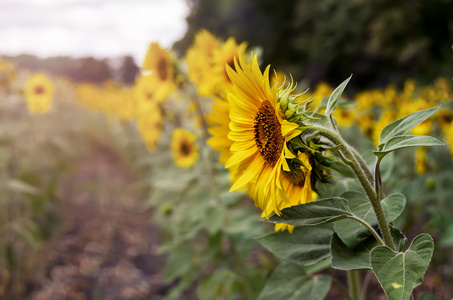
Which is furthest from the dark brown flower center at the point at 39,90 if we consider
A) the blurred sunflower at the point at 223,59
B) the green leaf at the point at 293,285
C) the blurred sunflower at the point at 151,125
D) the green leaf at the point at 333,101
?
the green leaf at the point at 333,101

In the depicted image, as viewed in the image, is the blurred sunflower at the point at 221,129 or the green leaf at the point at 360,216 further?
the blurred sunflower at the point at 221,129

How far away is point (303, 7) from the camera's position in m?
7.78

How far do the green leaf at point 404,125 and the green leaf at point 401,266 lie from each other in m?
0.14

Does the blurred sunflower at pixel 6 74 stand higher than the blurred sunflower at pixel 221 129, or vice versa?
the blurred sunflower at pixel 6 74

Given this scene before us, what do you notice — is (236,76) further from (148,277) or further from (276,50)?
(276,50)

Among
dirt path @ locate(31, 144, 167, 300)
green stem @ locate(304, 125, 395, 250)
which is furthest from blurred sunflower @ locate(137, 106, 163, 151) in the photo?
green stem @ locate(304, 125, 395, 250)

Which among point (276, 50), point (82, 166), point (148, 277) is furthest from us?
point (276, 50)

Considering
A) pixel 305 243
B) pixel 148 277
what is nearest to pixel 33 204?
pixel 148 277

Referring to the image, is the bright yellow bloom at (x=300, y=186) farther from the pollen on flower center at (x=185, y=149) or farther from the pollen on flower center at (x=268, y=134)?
the pollen on flower center at (x=185, y=149)

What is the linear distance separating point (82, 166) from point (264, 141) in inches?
178

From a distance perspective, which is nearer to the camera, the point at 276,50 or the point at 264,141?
the point at 264,141

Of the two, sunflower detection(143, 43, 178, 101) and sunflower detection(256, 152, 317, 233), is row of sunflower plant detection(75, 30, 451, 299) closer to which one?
sunflower detection(256, 152, 317, 233)

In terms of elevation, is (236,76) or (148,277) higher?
(236,76)

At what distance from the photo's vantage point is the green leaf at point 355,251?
576 mm
